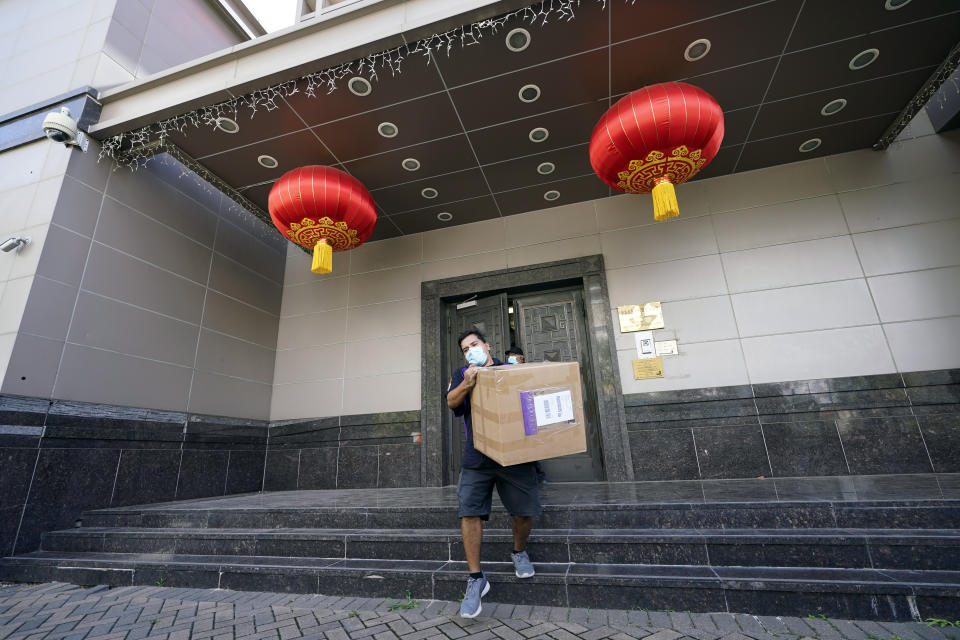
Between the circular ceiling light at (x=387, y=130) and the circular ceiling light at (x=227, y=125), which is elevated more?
the circular ceiling light at (x=227, y=125)

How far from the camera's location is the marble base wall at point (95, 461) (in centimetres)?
350

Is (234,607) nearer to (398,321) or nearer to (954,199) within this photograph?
(398,321)

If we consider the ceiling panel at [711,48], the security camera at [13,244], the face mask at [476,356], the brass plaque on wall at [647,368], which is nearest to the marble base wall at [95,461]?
the security camera at [13,244]

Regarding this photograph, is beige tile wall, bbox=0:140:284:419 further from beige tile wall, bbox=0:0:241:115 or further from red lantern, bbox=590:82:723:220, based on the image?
red lantern, bbox=590:82:723:220

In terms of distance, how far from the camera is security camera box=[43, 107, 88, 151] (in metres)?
3.96

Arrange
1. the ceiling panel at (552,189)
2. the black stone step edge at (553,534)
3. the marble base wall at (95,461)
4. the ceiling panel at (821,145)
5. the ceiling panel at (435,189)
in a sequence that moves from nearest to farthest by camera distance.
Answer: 1. the black stone step edge at (553,534)
2. the marble base wall at (95,461)
3. the ceiling panel at (821,145)
4. the ceiling panel at (435,189)
5. the ceiling panel at (552,189)

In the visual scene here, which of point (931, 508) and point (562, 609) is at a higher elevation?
point (931, 508)

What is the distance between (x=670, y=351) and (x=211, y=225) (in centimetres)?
634

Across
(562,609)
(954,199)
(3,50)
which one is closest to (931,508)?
(562,609)

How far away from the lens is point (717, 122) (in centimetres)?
300

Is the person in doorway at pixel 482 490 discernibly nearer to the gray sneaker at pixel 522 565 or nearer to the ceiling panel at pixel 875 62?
the gray sneaker at pixel 522 565

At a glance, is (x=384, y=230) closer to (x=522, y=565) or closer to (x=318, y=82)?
(x=318, y=82)

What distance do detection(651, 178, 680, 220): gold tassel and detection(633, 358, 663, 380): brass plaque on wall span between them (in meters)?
2.21

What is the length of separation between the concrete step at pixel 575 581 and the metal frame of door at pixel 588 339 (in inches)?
87.9
